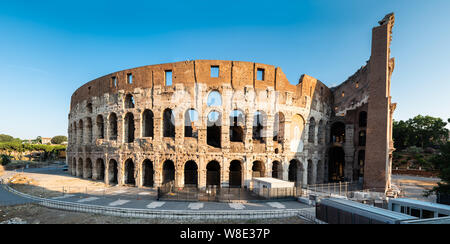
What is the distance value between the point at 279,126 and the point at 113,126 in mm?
20941

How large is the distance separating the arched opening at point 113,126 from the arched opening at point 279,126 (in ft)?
66.1

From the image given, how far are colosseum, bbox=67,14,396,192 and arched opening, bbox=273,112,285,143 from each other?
12 centimetres

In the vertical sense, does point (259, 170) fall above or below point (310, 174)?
above

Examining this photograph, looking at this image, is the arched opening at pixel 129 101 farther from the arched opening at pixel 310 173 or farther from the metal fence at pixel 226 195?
the arched opening at pixel 310 173

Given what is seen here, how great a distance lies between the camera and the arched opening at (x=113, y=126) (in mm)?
23844

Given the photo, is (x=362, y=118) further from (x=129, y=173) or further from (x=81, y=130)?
(x=81, y=130)

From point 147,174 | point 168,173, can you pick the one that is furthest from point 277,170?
point 147,174

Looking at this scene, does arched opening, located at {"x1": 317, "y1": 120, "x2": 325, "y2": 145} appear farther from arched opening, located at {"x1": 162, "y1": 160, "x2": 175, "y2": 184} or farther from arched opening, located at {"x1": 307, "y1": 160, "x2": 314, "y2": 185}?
arched opening, located at {"x1": 162, "y1": 160, "x2": 175, "y2": 184}

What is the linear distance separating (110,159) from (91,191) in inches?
190

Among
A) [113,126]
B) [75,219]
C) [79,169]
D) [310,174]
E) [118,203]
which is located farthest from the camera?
[79,169]

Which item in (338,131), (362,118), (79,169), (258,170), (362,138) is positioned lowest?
(79,169)

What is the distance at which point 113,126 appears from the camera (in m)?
24.4

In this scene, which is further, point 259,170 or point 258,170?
point 258,170

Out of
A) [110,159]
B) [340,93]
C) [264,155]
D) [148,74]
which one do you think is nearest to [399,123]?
[340,93]
